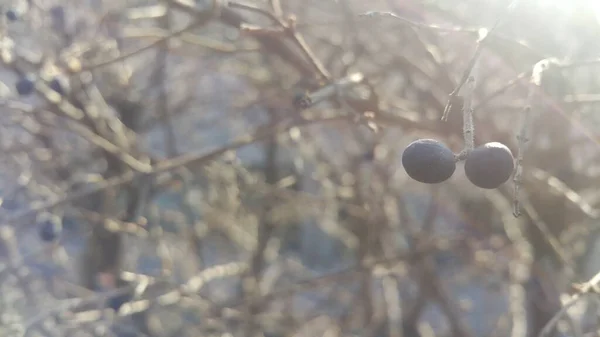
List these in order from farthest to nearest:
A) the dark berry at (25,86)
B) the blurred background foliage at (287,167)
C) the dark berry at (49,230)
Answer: the dark berry at (49,230) < the blurred background foliage at (287,167) < the dark berry at (25,86)

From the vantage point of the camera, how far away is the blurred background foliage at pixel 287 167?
8.54 ft

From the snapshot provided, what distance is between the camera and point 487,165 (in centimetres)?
111

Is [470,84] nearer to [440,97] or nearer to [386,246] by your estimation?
[440,97]

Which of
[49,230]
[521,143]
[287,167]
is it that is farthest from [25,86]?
[287,167]

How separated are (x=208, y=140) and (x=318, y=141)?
2.33 m

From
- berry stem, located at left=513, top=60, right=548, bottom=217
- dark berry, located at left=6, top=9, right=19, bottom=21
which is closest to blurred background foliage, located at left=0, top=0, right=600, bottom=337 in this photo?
dark berry, located at left=6, top=9, right=19, bottom=21

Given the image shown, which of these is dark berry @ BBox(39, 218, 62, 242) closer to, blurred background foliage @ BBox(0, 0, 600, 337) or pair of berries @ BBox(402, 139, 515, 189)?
blurred background foliage @ BBox(0, 0, 600, 337)

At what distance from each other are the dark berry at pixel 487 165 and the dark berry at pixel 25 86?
1.91 meters

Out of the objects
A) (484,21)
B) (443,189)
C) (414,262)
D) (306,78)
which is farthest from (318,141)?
(306,78)

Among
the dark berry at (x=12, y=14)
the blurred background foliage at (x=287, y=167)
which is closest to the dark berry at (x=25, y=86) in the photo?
the blurred background foliage at (x=287, y=167)

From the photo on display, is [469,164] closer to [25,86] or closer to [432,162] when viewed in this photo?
[432,162]

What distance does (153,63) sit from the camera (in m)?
4.45

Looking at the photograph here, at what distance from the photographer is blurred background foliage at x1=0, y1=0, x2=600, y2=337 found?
260 cm

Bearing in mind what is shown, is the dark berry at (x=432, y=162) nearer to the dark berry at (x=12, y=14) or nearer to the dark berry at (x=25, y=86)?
the dark berry at (x=25, y=86)
